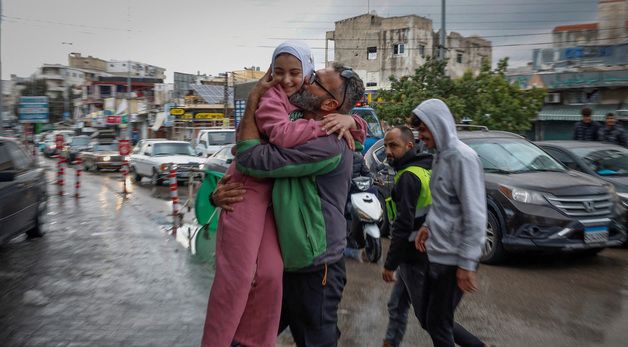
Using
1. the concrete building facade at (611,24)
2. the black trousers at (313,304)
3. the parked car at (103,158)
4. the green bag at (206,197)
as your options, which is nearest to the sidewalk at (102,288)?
the green bag at (206,197)

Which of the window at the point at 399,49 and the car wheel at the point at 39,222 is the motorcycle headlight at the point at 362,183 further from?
the window at the point at 399,49

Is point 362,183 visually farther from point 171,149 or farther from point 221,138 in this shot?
point 221,138

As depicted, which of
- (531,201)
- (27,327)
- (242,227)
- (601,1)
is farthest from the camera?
(601,1)

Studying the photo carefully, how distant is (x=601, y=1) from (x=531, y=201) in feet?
89.5

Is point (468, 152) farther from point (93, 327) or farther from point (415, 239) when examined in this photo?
point (93, 327)

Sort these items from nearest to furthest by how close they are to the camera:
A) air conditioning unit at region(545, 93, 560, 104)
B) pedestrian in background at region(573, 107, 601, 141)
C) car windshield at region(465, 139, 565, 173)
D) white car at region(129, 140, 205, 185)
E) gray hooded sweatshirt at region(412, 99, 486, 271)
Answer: gray hooded sweatshirt at region(412, 99, 486, 271) → car windshield at region(465, 139, 565, 173) → pedestrian in background at region(573, 107, 601, 141) → white car at region(129, 140, 205, 185) → air conditioning unit at region(545, 93, 560, 104)

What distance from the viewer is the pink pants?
2387 millimetres

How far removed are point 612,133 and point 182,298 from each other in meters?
9.44

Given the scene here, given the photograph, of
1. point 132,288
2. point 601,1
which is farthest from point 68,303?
point 601,1

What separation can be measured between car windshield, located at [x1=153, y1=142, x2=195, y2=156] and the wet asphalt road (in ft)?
38.0

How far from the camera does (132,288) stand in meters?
6.40

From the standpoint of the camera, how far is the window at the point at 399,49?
44734mm

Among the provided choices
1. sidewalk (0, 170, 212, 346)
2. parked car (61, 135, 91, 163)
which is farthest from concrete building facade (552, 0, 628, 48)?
parked car (61, 135, 91, 163)

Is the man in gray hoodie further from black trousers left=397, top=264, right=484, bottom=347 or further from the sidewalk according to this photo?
the sidewalk
